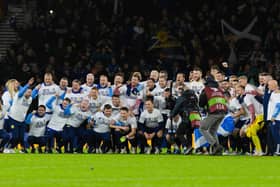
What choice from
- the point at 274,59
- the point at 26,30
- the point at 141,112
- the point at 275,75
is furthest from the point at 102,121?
the point at 26,30

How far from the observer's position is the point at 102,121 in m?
23.7

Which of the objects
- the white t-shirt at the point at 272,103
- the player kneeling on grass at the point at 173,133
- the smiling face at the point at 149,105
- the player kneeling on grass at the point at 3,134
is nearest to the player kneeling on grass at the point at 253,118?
the white t-shirt at the point at 272,103

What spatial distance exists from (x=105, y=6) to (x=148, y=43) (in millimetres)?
2858

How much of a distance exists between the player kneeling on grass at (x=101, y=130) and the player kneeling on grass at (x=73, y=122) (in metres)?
0.27

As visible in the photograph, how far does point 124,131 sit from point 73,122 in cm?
129

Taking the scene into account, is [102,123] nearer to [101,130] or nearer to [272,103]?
[101,130]

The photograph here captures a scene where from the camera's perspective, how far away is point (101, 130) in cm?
2362

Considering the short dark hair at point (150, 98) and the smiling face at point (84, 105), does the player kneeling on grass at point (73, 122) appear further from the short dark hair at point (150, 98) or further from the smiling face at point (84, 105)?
the short dark hair at point (150, 98)

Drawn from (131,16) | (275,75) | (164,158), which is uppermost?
(131,16)

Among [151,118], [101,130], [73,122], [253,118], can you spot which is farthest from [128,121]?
[253,118]

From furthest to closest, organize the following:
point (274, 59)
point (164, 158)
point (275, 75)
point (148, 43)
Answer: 1. point (148, 43)
2. point (274, 59)
3. point (275, 75)
4. point (164, 158)

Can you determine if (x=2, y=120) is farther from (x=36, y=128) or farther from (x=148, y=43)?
(x=148, y=43)

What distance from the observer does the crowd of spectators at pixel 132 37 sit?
3069 centimetres

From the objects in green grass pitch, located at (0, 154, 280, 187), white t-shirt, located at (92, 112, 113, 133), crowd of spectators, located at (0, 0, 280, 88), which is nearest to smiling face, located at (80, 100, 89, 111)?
white t-shirt, located at (92, 112, 113, 133)
